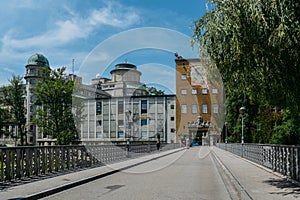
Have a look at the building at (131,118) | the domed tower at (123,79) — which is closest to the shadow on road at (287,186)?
the domed tower at (123,79)

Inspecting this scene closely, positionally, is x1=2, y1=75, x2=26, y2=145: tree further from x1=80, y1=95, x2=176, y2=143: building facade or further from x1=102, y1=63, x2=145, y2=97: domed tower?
x1=102, y1=63, x2=145, y2=97: domed tower

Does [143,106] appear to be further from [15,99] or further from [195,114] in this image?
[15,99]

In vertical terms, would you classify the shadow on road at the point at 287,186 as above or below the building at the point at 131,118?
below

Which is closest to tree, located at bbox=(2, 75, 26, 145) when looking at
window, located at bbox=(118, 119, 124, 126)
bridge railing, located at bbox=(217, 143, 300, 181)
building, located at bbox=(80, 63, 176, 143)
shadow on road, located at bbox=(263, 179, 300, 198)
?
building, located at bbox=(80, 63, 176, 143)

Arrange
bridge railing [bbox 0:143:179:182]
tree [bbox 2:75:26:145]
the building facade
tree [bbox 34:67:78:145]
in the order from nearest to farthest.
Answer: bridge railing [bbox 0:143:179:182]
tree [bbox 34:67:78:145]
the building facade
tree [bbox 2:75:26:145]

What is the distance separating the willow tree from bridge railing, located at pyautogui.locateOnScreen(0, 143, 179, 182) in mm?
6991

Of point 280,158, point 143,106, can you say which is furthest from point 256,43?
point 143,106

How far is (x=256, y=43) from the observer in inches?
334

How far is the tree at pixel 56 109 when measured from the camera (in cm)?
4191

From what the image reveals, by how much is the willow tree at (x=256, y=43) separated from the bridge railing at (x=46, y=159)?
6991mm

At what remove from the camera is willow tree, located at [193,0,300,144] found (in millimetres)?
8055

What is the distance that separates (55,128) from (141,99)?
53.5 feet

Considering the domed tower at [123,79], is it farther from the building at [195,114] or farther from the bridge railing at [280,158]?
the building at [195,114]

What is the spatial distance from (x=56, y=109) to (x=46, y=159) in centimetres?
2880
